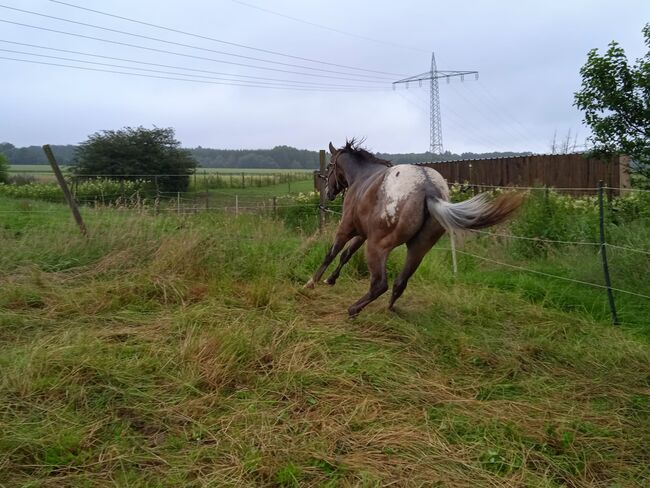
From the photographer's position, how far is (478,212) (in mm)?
4086

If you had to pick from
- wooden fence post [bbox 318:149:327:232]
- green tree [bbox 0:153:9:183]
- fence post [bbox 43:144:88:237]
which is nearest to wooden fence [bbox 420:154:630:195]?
wooden fence post [bbox 318:149:327:232]

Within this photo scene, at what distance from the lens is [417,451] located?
2.60 m

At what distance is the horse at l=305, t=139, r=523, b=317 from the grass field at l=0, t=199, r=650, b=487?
0.61m

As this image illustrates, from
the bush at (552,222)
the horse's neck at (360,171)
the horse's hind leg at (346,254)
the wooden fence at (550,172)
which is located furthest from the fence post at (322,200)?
the wooden fence at (550,172)

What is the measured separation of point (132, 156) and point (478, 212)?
25167 millimetres

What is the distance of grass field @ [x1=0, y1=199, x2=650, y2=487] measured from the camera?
2.48 meters

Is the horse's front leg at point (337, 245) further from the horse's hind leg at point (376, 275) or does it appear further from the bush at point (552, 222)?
the bush at point (552, 222)

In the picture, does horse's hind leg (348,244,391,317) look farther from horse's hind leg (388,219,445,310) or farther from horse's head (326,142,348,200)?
horse's head (326,142,348,200)

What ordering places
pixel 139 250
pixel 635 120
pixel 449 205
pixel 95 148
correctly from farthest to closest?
pixel 95 148, pixel 635 120, pixel 139 250, pixel 449 205

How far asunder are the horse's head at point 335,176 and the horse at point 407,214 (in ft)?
2.48

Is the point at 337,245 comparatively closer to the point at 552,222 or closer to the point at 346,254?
the point at 346,254

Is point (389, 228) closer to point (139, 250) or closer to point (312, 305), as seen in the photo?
point (312, 305)

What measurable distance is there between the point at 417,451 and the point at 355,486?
1.53 feet

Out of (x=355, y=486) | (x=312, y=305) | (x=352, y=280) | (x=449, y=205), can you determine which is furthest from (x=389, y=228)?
(x=355, y=486)
